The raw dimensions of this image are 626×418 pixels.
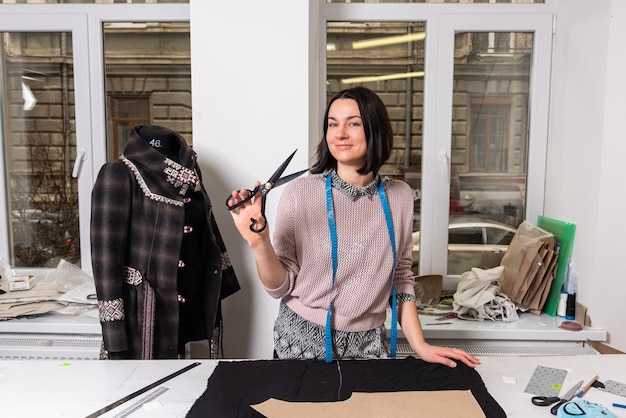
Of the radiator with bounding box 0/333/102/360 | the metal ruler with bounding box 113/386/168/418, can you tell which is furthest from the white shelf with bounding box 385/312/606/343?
the radiator with bounding box 0/333/102/360

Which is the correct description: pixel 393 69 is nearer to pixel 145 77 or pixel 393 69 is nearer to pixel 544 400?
pixel 145 77

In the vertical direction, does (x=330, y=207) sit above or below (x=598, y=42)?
below

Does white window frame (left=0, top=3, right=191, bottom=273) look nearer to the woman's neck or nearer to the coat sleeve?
the coat sleeve

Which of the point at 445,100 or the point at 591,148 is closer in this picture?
the point at 591,148

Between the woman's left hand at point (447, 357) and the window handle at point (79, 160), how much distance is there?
1.99m

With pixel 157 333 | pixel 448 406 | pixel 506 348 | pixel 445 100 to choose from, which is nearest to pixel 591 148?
pixel 445 100

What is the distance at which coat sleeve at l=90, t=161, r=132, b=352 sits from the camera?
1.73 metres

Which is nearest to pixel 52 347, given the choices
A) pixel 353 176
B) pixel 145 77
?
pixel 145 77

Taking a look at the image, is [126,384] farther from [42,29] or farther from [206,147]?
[42,29]

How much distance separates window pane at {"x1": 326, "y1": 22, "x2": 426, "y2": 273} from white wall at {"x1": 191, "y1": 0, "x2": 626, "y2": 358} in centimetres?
41

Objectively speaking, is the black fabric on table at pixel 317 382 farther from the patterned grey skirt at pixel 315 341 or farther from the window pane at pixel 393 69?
the window pane at pixel 393 69

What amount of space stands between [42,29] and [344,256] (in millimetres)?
2070

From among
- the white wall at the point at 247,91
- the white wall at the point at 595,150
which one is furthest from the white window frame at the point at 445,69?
the white wall at the point at 247,91

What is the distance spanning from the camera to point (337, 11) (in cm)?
245
